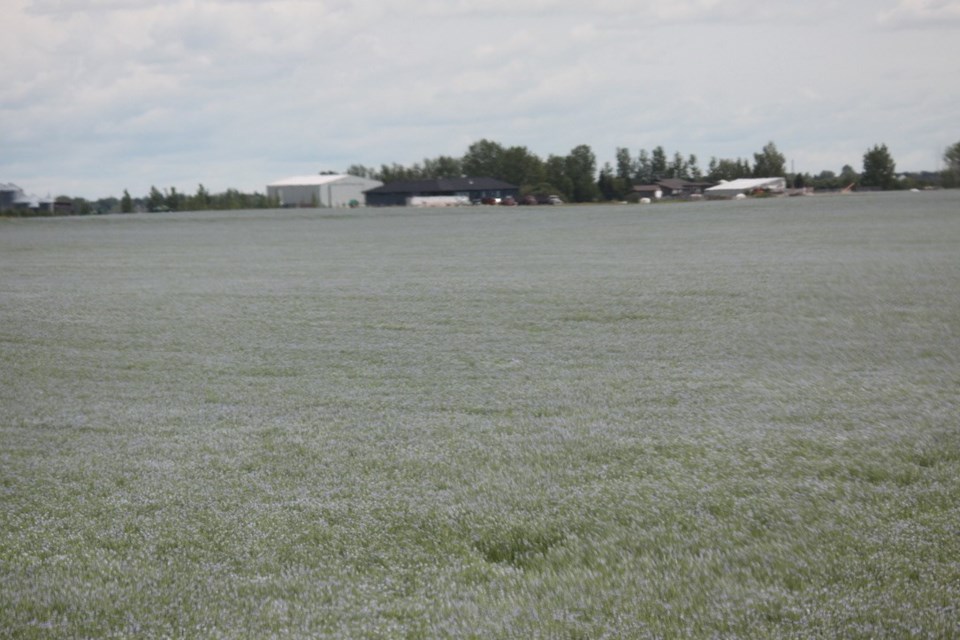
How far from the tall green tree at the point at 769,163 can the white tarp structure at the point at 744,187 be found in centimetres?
68

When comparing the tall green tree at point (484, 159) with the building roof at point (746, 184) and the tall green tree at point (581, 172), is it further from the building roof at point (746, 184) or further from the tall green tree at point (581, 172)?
the building roof at point (746, 184)

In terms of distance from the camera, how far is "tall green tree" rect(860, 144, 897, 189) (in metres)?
44.7

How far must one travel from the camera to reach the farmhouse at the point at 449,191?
150 feet

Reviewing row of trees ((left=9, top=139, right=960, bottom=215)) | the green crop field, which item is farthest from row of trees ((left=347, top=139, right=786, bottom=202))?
the green crop field

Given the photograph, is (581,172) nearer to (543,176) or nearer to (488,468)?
(543,176)

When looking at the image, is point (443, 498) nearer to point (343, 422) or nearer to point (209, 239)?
point (343, 422)

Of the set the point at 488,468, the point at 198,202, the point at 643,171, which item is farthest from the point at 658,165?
the point at 488,468

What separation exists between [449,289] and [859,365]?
4661mm

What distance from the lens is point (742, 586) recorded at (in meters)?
2.23

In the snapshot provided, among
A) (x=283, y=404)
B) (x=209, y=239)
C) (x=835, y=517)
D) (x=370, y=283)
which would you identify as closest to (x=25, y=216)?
(x=209, y=239)

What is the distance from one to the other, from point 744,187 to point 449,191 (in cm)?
1792

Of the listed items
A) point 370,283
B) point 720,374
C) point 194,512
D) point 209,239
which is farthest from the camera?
point 209,239

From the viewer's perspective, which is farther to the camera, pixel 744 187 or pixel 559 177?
pixel 744 187

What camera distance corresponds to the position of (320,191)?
46656 millimetres
